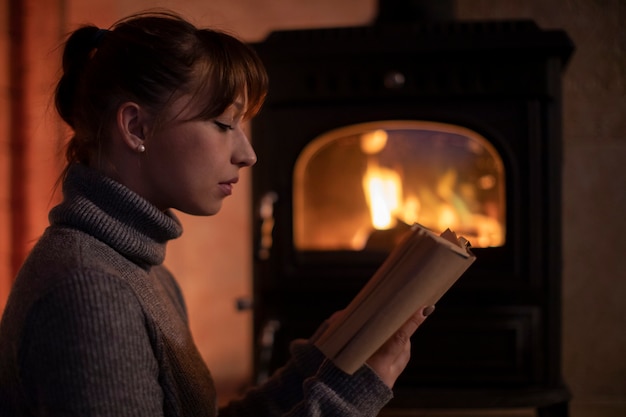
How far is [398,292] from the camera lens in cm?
66

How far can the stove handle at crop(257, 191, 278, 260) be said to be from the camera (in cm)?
143

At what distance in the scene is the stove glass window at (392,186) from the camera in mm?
1432

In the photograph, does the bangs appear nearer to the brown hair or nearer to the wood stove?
the brown hair

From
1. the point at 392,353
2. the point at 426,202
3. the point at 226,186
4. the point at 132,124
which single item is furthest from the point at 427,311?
the point at 426,202

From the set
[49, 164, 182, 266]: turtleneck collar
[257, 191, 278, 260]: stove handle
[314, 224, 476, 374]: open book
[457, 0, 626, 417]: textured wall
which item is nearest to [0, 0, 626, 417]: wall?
[457, 0, 626, 417]: textured wall

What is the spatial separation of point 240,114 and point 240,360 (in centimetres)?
127

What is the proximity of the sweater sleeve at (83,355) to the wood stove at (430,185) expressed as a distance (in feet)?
2.58

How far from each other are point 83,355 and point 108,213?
7.4 inches

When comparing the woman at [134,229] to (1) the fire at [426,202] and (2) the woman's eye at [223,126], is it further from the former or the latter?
(1) the fire at [426,202]

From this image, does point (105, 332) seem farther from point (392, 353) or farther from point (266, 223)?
point (266, 223)

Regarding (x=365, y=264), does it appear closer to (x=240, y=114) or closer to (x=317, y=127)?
(x=317, y=127)

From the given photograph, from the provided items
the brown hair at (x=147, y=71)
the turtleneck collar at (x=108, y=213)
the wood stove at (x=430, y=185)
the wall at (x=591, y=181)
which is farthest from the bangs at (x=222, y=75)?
the wall at (x=591, y=181)

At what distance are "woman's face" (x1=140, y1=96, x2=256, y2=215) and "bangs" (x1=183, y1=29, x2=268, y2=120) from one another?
0.01m

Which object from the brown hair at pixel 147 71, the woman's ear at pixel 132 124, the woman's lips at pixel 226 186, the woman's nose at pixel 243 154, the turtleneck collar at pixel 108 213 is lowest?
the turtleneck collar at pixel 108 213
